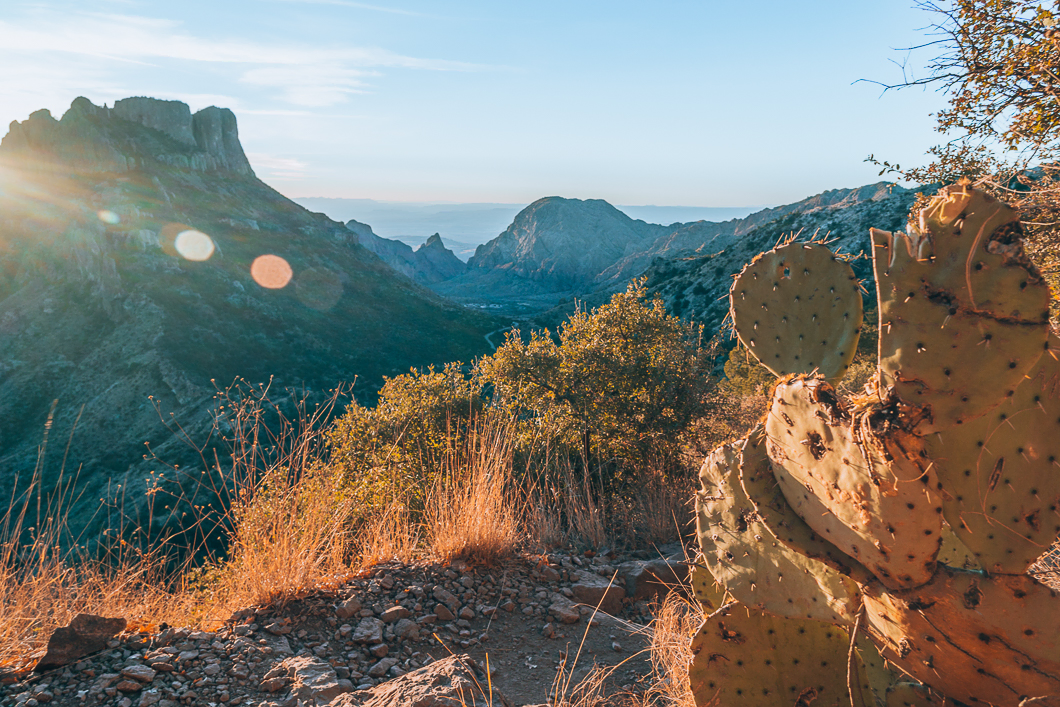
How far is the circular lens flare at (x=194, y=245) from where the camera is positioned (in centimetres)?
4897

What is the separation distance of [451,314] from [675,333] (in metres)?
50.7

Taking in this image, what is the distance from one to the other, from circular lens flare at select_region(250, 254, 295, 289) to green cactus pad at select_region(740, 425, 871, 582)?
55578mm

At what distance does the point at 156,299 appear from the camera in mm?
44125

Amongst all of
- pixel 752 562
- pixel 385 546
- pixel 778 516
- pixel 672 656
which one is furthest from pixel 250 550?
pixel 778 516

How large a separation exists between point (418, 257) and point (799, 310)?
477 ft

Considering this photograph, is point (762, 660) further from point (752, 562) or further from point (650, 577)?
point (650, 577)

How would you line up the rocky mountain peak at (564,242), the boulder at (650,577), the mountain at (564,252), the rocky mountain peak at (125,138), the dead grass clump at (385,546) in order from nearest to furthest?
the dead grass clump at (385,546) < the boulder at (650,577) < the rocky mountain peak at (125,138) < the mountain at (564,252) < the rocky mountain peak at (564,242)

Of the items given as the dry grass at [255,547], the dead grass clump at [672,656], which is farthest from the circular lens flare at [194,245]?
the dead grass clump at [672,656]

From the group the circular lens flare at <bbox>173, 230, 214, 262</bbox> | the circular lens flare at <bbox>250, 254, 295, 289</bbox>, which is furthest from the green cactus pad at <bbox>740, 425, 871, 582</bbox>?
the circular lens flare at <bbox>173, 230, 214, 262</bbox>

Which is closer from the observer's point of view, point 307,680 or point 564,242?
point 307,680

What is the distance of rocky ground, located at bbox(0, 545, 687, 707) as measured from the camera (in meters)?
2.15

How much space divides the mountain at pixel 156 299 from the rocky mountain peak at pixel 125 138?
217 millimetres

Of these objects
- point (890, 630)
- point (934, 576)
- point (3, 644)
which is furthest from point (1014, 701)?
point (3, 644)

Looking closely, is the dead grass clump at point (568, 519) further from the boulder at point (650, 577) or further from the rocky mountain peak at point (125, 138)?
the rocky mountain peak at point (125, 138)
